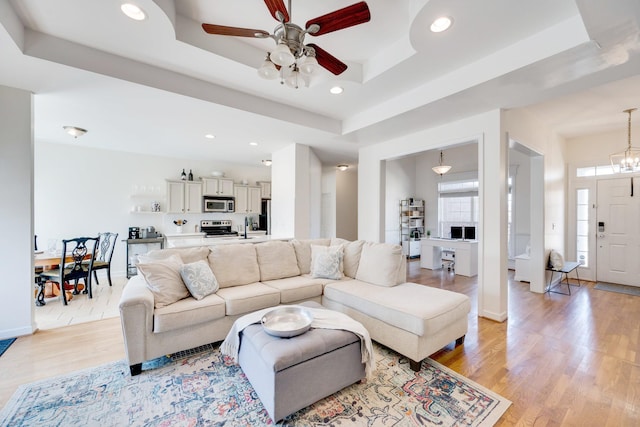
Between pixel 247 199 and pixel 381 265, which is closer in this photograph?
pixel 381 265

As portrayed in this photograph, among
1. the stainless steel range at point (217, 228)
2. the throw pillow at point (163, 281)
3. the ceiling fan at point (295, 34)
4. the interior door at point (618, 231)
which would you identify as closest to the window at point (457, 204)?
the interior door at point (618, 231)

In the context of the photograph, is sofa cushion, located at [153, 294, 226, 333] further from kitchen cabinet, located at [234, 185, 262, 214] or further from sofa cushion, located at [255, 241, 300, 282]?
kitchen cabinet, located at [234, 185, 262, 214]

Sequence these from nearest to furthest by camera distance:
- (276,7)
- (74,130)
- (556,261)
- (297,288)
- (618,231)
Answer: (276,7), (297,288), (74,130), (556,261), (618,231)

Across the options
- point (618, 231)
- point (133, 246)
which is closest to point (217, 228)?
point (133, 246)

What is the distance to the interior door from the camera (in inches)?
189

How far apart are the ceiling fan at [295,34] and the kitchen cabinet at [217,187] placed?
504 cm

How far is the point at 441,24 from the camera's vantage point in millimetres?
2090

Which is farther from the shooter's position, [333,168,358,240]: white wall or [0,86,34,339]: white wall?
[333,168,358,240]: white wall

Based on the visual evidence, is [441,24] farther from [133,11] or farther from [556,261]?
[556,261]

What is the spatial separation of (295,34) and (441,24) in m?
1.21

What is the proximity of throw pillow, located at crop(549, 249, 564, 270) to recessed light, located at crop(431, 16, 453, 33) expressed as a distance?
4.51 m

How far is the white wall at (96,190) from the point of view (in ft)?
16.4

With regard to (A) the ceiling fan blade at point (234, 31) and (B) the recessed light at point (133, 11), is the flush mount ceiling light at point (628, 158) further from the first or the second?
(B) the recessed light at point (133, 11)

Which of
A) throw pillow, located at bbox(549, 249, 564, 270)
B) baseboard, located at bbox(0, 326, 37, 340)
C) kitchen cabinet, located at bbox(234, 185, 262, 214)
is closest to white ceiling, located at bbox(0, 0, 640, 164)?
throw pillow, located at bbox(549, 249, 564, 270)
